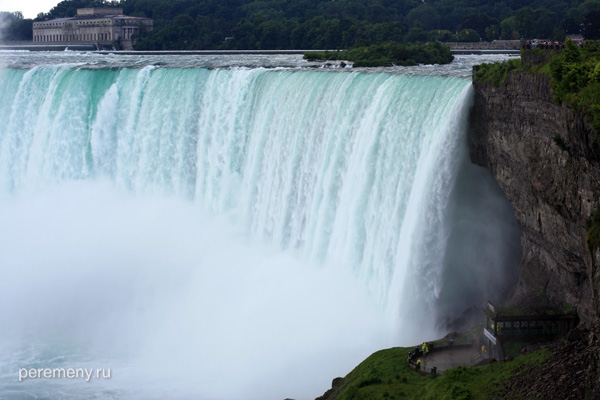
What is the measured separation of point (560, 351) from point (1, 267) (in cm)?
2532

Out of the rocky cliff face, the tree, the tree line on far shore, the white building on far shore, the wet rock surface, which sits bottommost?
the wet rock surface

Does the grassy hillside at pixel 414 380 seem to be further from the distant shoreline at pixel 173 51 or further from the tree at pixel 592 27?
the distant shoreline at pixel 173 51

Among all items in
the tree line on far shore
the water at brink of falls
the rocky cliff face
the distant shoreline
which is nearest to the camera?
the rocky cliff face

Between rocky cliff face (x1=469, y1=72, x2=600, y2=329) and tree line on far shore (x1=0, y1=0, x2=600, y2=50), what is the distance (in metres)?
18.0

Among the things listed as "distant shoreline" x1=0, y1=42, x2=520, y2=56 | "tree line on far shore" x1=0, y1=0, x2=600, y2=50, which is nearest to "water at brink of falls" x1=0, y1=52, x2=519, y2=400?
"tree line on far shore" x1=0, y1=0, x2=600, y2=50

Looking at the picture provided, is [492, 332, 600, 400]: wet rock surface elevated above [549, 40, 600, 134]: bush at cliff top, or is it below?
below

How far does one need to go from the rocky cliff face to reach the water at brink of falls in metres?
1.28

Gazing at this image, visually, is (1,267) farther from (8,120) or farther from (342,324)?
(342,324)

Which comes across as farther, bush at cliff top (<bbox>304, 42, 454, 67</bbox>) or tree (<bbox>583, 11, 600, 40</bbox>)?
bush at cliff top (<bbox>304, 42, 454, 67</bbox>)

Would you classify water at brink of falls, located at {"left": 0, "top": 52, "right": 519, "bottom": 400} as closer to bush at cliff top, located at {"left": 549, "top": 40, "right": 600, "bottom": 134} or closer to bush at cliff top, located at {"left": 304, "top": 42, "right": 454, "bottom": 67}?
bush at cliff top, located at {"left": 549, "top": 40, "right": 600, "bottom": 134}

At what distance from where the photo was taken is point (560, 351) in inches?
758

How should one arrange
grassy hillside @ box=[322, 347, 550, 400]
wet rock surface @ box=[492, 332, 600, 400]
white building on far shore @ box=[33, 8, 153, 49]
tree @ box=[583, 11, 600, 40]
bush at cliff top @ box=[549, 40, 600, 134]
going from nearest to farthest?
1. wet rock surface @ box=[492, 332, 600, 400]
2. bush at cliff top @ box=[549, 40, 600, 134]
3. grassy hillside @ box=[322, 347, 550, 400]
4. tree @ box=[583, 11, 600, 40]
5. white building on far shore @ box=[33, 8, 153, 49]

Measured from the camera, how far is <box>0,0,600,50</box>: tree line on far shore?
A: 5750 cm

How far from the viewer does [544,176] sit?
2188cm
